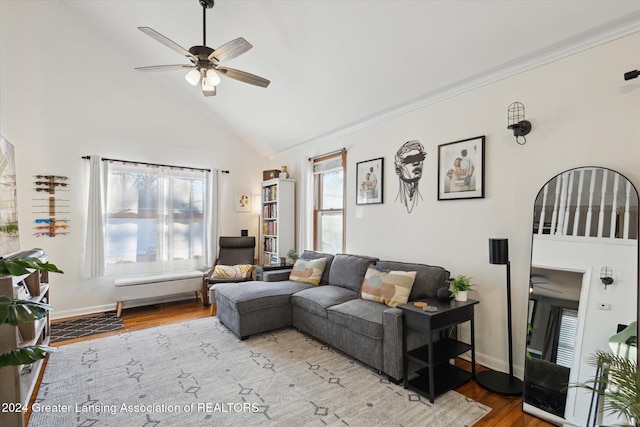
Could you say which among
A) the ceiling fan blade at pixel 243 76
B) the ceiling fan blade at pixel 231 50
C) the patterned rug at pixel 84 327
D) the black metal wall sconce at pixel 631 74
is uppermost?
the ceiling fan blade at pixel 231 50

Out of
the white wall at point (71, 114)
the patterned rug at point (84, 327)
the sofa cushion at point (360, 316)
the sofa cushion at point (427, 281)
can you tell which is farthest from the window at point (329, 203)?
the patterned rug at point (84, 327)

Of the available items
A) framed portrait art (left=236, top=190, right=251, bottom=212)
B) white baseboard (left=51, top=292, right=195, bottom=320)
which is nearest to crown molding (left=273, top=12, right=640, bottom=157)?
framed portrait art (left=236, top=190, right=251, bottom=212)

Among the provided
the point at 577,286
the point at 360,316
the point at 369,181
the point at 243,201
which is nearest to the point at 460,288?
the point at 577,286

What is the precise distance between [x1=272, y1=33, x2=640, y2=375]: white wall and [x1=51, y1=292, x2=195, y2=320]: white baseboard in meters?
3.48

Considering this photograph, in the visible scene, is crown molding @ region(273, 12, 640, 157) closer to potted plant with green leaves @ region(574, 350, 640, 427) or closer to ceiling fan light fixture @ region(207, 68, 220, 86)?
ceiling fan light fixture @ region(207, 68, 220, 86)

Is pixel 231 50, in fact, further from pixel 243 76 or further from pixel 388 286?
pixel 388 286

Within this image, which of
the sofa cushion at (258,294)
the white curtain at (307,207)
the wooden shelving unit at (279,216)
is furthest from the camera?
the wooden shelving unit at (279,216)

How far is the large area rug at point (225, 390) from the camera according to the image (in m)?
2.00

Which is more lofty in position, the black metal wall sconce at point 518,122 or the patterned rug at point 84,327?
the black metal wall sconce at point 518,122

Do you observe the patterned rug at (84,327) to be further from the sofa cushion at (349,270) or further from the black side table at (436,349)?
the black side table at (436,349)

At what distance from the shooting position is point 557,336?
208 cm

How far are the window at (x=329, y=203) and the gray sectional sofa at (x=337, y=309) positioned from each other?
0.50 metres

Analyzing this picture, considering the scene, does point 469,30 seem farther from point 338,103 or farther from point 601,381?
point 601,381

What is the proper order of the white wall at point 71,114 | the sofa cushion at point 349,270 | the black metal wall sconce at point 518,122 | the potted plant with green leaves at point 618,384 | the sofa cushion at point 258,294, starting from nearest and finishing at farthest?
1. the potted plant with green leaves at point 618,384
2. the black metal wall sconce at point 518,122
3. the sofa cushion at point 258,294
4. the sofa cushion at point 349,270
5. the white wall at point 71,114
